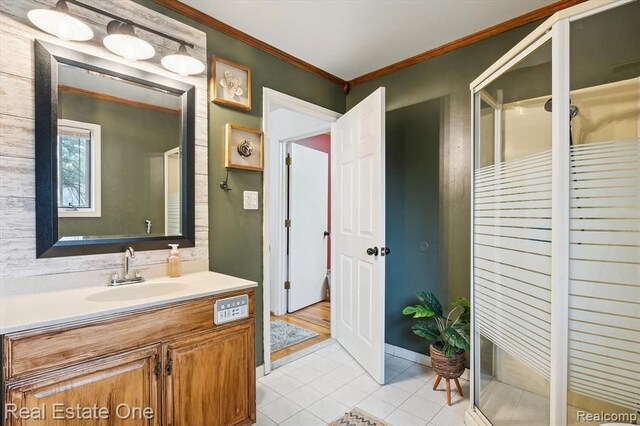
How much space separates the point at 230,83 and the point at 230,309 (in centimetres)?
143

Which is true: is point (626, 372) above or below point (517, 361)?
above

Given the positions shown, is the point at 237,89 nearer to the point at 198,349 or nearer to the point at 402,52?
the point at 402,52

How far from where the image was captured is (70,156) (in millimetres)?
1531

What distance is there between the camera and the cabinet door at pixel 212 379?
1384 millimetres

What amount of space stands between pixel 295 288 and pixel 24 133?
287 cm

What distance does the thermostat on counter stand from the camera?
1524mm

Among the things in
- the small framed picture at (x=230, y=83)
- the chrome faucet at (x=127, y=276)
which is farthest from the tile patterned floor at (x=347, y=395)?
the small framed picture at (x=230, y=83)

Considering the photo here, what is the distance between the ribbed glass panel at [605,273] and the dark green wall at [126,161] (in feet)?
6.51

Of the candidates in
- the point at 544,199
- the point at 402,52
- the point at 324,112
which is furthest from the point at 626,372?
the point at 324,112

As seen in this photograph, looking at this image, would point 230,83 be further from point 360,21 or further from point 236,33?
point 360,21

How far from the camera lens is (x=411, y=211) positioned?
2566mm

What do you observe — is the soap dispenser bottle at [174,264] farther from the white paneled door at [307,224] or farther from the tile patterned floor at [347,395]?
the white paneled door at [307,224]

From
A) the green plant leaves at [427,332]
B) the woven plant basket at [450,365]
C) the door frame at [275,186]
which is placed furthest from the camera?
the door frame at [275,186]

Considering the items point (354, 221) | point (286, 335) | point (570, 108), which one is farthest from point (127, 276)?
point (570, 108)
